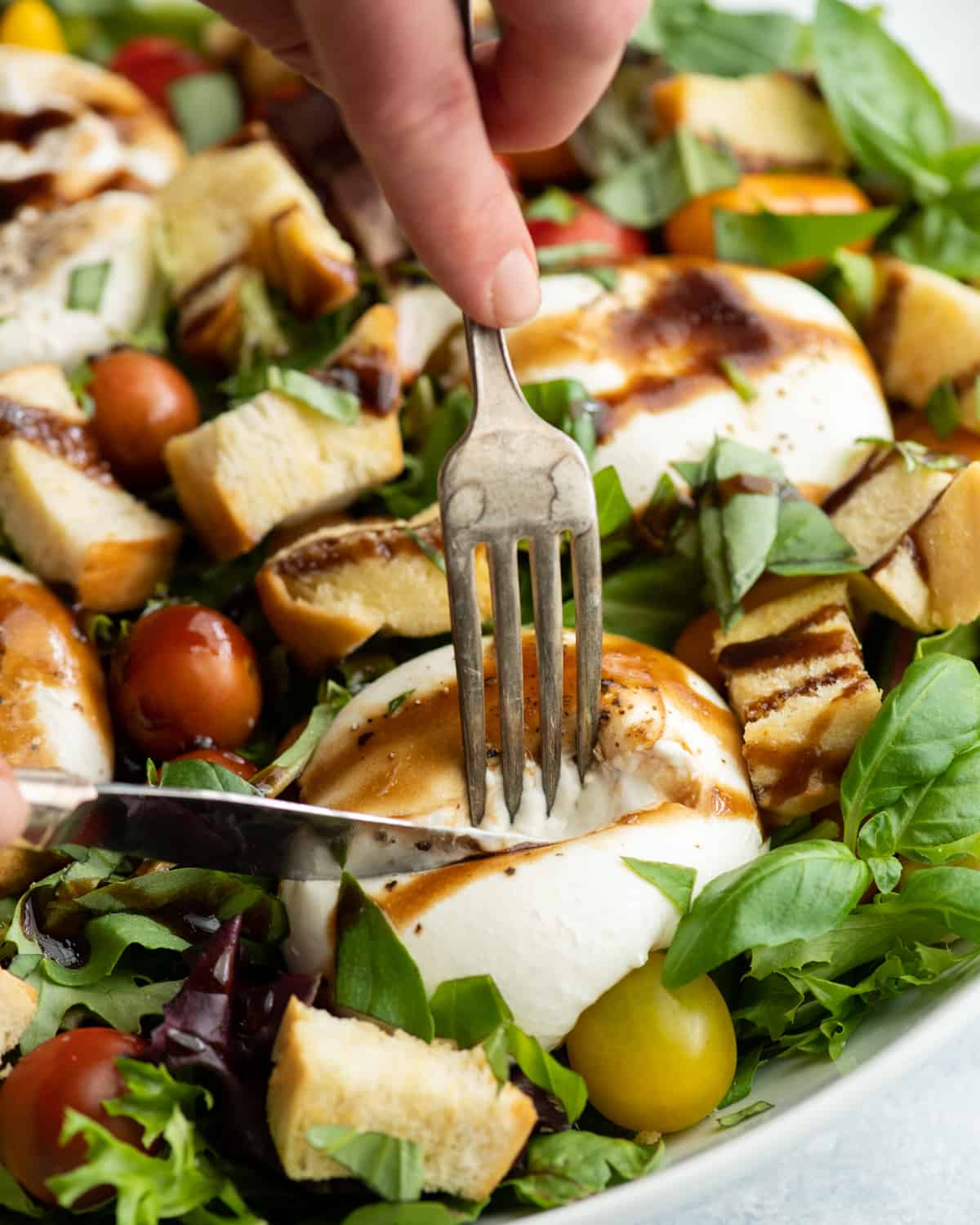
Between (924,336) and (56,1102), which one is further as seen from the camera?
(924,336)

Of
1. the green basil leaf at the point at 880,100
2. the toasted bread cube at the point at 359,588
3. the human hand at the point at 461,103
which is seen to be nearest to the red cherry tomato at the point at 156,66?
the green basil leaf at the point at 880,100

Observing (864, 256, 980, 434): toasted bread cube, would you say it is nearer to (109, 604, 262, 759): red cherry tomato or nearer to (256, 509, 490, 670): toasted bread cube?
(256, 509, 490, 670): toasted bread cube

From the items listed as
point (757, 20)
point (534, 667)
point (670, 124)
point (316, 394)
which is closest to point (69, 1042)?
point (534, 667)

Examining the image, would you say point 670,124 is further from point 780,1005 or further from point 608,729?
point 780,1005

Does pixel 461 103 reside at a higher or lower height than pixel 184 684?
higher

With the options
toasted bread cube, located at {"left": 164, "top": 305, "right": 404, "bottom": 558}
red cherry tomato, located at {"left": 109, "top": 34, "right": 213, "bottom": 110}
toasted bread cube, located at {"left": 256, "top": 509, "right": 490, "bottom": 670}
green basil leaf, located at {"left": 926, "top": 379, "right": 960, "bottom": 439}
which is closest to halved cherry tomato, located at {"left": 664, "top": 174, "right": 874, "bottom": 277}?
green basil leaf, located at {"left": 926, "top": 379, "right": 960, "bottom": 439}

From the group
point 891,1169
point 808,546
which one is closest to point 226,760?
point 808,546

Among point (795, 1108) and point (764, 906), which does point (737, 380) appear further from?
point (795, 1108)
